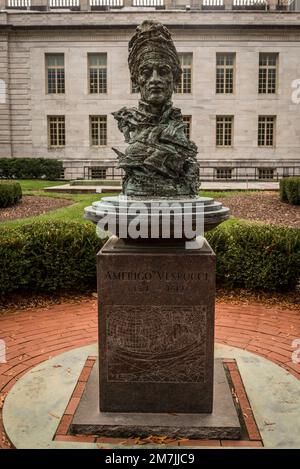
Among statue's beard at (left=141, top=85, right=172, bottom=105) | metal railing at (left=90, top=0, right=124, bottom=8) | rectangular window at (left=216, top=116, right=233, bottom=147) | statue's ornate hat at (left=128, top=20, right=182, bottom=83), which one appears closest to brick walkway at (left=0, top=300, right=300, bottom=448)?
statue's beard at (left=141, top=85, right=172, bottom=105)

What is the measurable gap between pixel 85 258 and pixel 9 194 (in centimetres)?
984

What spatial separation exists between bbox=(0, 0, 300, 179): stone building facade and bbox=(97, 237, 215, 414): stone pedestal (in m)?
28.0

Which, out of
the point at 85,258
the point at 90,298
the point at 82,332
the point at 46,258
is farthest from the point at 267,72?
the point at 82,332

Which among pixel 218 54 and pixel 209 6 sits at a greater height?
pixel 209 6

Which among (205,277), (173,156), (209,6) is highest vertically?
(209,6)

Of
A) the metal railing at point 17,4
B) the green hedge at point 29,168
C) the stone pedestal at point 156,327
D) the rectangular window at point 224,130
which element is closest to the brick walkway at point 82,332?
the stone pedestal at point 156,327

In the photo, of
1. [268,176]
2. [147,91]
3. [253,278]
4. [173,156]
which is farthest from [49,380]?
[268,176]

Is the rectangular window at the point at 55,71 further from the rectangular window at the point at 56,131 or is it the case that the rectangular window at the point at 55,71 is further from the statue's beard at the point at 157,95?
the statue's beard at the point at 157,95

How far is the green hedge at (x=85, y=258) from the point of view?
25.7 ft

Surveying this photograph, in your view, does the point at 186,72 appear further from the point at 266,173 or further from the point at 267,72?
the point at 266,173

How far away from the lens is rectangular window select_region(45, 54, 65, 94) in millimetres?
32781

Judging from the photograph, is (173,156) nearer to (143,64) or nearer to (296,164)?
(143,64)

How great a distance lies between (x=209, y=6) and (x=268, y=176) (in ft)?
46.4
